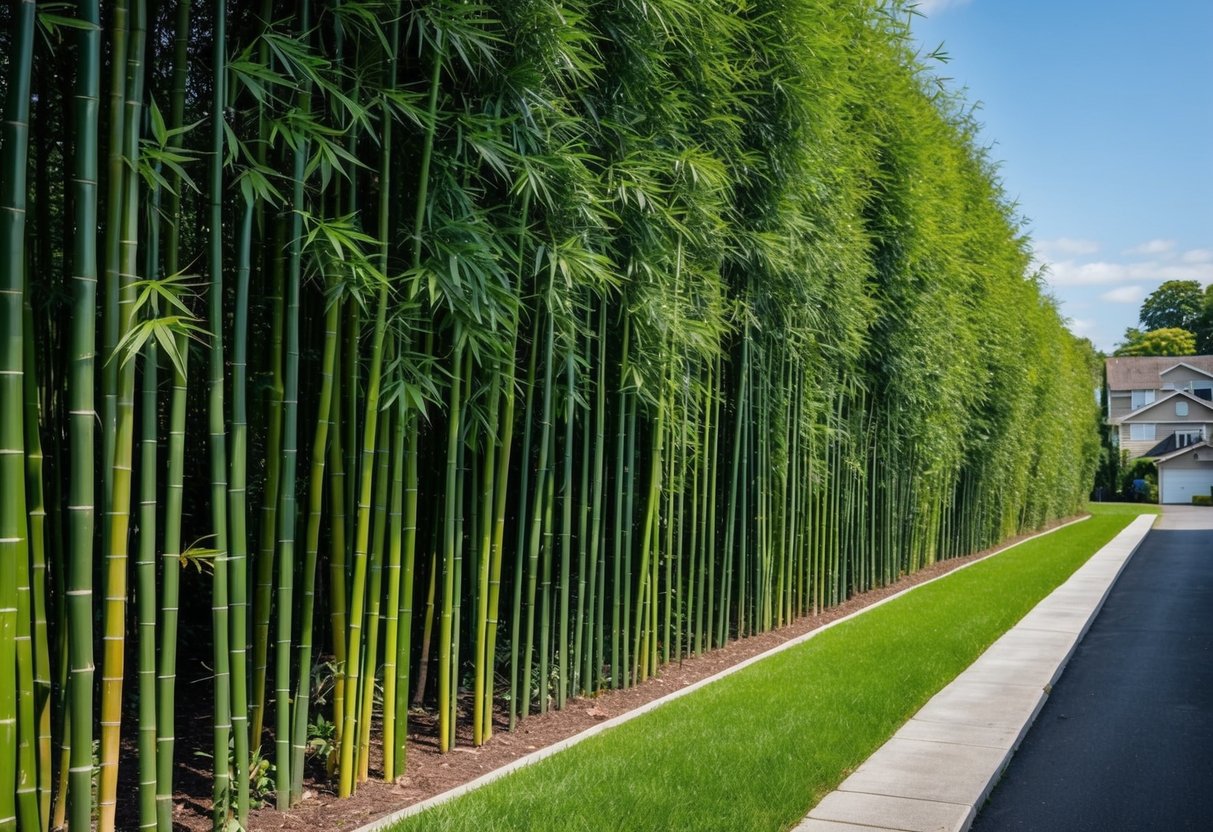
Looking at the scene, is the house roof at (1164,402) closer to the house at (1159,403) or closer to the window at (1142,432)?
the house at (1159,403)

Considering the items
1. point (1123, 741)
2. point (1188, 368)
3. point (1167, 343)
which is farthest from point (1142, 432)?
point (1123, 741)

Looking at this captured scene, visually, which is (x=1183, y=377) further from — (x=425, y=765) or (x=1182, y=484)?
(x=425, y=765)

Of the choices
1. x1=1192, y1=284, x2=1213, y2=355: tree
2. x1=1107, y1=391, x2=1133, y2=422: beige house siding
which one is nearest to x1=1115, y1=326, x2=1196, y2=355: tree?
x1=1192, y1=284, x2=1213, y2=355: tree

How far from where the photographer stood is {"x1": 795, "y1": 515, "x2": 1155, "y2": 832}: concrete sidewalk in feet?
10.4

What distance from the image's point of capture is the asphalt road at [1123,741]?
11.7ft

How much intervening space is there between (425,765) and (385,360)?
1470mm

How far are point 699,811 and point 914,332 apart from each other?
271 inches

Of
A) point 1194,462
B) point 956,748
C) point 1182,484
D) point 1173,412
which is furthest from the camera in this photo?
point 1173,412

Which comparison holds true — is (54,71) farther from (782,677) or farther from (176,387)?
(782,677)

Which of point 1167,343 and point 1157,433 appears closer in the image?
point 1157,433

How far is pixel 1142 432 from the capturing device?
47719mm

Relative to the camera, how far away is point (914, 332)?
30.2ft

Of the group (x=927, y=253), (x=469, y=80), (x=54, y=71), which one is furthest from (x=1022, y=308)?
(x=54, y=71)

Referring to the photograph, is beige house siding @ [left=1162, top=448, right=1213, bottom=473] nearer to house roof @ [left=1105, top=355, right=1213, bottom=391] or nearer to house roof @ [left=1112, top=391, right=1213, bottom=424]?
house roof @ [left=1112, top=391, right=1213, bottom=424]
